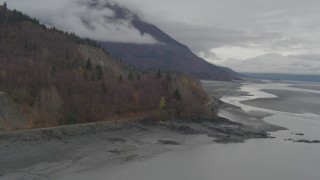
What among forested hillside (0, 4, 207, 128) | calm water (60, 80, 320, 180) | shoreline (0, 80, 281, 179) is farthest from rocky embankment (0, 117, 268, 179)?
forested hillside (0, 4, 207, 128)

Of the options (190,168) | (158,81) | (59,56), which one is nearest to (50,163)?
(190,168)

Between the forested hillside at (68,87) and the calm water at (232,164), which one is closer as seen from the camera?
the calm water at (232,164)

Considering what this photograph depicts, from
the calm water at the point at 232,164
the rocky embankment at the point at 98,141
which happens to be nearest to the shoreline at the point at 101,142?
the rocky embankment at the point at 98,141

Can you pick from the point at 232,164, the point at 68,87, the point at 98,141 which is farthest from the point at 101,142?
the point at 232,164

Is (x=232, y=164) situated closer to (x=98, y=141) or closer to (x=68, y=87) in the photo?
(x=98, y=141)

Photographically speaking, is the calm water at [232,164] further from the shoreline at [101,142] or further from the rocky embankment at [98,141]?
the rocky embankment at [98,141]

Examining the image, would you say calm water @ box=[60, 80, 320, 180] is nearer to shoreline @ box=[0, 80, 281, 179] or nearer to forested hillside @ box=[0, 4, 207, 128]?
→ shoreline @ box=[0, 80, 281, 179]

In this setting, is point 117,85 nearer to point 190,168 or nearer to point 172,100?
point 172,100

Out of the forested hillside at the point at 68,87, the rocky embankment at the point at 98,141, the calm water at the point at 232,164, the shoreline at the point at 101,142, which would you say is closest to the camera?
the calm water at the point at 232,164
